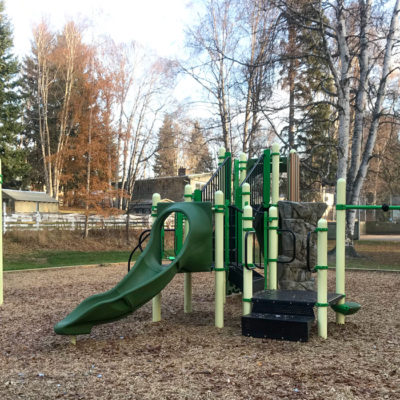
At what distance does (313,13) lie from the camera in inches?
538

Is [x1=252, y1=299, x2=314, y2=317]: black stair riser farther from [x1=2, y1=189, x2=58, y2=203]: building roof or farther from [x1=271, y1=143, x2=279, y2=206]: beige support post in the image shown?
[x1=2, y1=189, x2=58, y2=203]: building roof

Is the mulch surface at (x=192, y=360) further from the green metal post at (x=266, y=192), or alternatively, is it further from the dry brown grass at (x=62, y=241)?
the dry brown grass at (x=62, y=241)

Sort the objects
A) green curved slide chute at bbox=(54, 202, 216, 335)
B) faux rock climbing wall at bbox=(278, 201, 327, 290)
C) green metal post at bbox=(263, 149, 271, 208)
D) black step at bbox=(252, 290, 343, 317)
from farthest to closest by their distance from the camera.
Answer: faux rock climbing wall at bbox=(278, 201, 327, 290) < green metal post at bbox=(263, 149, 271, 208) < black step at bbox=(252, 290, 343, 317) < green curved slide chute at bbox=(54, 202, 216, 335)

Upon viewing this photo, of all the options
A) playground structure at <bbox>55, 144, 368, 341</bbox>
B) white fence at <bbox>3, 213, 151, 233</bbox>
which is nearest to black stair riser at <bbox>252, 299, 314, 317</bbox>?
playground structure at <bbox>55, 144, 368, 341</bbox>

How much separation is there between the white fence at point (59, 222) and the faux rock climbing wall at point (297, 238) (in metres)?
13.5

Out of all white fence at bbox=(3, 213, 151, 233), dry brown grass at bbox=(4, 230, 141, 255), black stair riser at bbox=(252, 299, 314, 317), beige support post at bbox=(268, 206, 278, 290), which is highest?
beige support post at bbox=(268, 206, 278, 290)

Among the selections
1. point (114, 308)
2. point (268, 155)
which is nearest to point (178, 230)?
point (268, 155)

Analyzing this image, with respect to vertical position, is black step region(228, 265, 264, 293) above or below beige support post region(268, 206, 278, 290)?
below

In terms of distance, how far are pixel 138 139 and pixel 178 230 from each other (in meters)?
25.0

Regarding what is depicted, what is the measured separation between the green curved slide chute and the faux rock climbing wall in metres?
2.11

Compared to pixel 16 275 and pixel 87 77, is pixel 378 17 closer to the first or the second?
pixel 16 275

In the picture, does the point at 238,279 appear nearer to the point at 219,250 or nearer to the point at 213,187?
the point at 219,250

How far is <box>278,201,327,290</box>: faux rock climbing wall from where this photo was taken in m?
6.95

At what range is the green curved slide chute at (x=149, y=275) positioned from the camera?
446 centimetres
